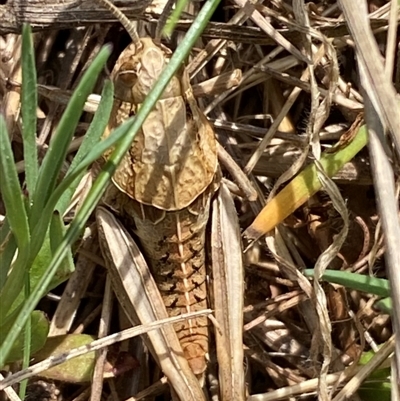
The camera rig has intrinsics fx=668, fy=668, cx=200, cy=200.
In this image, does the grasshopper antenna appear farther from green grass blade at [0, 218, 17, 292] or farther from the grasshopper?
green grass blade at [0, 218, 17, 292]

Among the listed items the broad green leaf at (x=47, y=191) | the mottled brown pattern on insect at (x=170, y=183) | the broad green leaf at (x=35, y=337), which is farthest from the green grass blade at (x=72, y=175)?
the mottled brown pattern on insect at (x=170, y=183)

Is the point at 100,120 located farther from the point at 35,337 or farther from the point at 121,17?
the point at 35,337

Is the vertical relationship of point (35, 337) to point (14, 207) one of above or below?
below

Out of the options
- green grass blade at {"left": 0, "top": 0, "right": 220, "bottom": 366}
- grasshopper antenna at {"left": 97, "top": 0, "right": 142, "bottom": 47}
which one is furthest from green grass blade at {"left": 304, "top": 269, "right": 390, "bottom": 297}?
grasshopper antenna at {"left": 97, "top": 0, "right": 142, "bottom": 47}

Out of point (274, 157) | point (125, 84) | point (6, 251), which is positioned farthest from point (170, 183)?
point (6, 251)

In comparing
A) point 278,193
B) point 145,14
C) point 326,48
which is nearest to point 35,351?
point 278,193

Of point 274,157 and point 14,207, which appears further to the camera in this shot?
point 274,157
